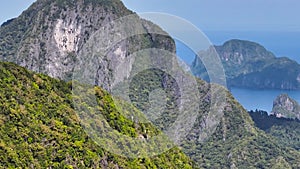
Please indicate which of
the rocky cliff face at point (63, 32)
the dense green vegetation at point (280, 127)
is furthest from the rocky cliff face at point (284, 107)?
the rocky cliff face at point (63, 32)

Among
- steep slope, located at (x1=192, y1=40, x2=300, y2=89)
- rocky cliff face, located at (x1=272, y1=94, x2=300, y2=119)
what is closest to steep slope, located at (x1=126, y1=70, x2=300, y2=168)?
rocky cliff face, located at (x1=272, y1=94, x2=300, y2=119)

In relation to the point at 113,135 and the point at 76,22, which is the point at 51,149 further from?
the point at 76,22

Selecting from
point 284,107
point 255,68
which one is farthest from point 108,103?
point 255,68

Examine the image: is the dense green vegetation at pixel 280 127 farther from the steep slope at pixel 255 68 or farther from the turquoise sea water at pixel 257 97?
the steep slope at pixel 255 68

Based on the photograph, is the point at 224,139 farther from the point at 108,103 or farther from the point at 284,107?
the point at 284,107

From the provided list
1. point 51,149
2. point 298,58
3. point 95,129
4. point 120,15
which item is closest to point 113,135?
point 95,129
